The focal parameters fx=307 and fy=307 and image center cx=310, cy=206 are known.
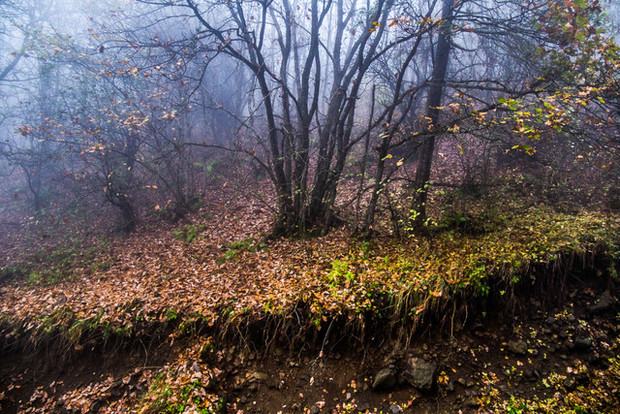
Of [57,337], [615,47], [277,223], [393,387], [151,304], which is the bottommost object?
[57,337]

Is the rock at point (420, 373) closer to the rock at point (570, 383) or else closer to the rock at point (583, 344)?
the rock at point (570, 383)

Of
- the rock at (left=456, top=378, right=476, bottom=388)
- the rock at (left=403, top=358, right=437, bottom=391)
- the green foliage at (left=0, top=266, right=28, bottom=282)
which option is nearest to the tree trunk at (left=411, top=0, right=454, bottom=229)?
the rock at (left=403, top=358, right=437, bottom=391)

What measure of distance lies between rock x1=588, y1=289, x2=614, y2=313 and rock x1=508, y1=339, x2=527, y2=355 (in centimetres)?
123

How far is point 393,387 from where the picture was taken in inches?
161

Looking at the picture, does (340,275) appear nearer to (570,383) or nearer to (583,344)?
(570,383)

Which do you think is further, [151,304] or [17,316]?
[17,316]

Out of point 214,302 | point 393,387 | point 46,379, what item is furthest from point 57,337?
point 393,387

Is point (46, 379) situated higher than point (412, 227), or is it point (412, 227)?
point (412, 227)

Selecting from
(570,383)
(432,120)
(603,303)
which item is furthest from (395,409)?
(432,120)

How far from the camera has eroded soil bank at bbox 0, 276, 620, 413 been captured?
12.5 ft

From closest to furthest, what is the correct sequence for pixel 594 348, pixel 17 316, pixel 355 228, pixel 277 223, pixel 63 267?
pixel 594 348, pixel 17 316, pixel 355 228, pixel 277 223, pixel 63 267

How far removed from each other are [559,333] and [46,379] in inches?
320

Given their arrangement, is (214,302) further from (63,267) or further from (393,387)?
(63,267)

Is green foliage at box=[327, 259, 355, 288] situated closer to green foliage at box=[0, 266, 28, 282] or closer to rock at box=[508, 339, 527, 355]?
rock at box=[508, 339, 527, 355]
